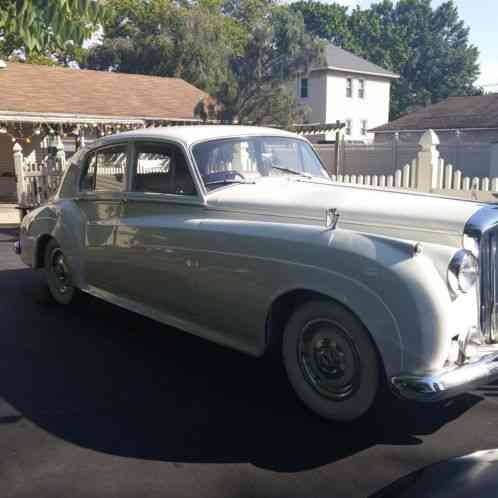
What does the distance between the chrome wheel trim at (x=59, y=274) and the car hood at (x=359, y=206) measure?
2.41 m

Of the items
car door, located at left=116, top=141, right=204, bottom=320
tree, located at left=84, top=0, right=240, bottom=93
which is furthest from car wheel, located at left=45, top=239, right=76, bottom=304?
tree, located at left=84, top=0, right=240, bottom=93

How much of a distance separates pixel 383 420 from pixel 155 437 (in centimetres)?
141

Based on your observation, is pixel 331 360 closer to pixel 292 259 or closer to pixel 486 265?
pixel 292 259

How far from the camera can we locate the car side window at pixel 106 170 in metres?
5.56

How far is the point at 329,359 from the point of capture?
151 inches

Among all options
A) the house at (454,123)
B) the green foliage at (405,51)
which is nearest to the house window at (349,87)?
the house at (454,123)

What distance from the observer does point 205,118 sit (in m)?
25.4

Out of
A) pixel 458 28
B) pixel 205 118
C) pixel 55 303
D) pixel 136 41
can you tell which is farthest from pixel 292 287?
pixel 458 28

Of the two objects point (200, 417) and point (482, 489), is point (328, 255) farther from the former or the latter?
point (482, 489)

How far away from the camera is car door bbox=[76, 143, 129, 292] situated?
18.0 feet

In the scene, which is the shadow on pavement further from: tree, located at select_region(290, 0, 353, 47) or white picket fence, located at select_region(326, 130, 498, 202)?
tree, located at select_region(290, 0, 353, 47)

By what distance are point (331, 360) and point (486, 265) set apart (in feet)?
3.50

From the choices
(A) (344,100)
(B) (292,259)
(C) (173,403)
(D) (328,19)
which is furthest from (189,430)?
(D) (328,19)

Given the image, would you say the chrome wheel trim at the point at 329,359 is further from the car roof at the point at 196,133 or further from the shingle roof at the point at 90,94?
the shingle roof at the point at 90,94
